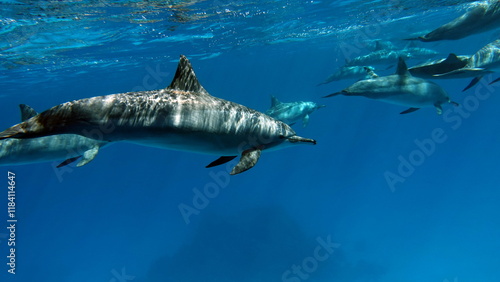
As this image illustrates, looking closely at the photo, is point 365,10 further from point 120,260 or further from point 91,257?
point 91,257

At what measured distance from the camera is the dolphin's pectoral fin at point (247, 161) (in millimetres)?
4544

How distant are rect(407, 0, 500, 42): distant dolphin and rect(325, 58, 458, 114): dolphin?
1117mm

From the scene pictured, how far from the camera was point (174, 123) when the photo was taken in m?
4.32

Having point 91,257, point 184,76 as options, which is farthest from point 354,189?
point 184,76

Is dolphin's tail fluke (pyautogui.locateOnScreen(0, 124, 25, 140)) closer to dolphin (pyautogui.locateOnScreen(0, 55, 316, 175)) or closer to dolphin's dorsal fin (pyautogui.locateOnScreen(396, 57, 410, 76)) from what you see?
dolphin (pyautogui.locateOnScreen(0, 55, 316, 175))

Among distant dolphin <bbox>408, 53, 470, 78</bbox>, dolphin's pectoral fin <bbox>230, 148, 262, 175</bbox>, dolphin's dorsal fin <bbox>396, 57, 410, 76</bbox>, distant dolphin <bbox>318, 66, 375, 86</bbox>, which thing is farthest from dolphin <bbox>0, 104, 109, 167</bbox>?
distant dolphin <bbox>318, 66, 375, 86</bbox>

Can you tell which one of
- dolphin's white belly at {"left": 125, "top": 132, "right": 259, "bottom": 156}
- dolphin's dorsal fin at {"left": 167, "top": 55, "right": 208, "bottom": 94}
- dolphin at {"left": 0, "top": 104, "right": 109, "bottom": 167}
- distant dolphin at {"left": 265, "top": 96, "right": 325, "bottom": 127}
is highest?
dolphin's dorsal fin at {"left": 167, "top": 55, "right": 208, "bottom": 94}

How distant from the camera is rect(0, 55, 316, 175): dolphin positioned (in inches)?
153

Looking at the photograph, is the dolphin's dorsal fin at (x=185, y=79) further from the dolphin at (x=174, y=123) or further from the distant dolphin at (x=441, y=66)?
the distant dolphin at (x=441, y=66)

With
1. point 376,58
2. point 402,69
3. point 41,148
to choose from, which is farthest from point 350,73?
point 41,148

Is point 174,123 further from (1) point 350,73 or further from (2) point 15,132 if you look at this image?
(1) point 350,73

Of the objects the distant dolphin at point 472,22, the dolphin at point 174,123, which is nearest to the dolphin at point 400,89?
the distant dolphin at point 472,22

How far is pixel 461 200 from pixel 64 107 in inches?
1952

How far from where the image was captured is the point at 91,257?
135 feet
